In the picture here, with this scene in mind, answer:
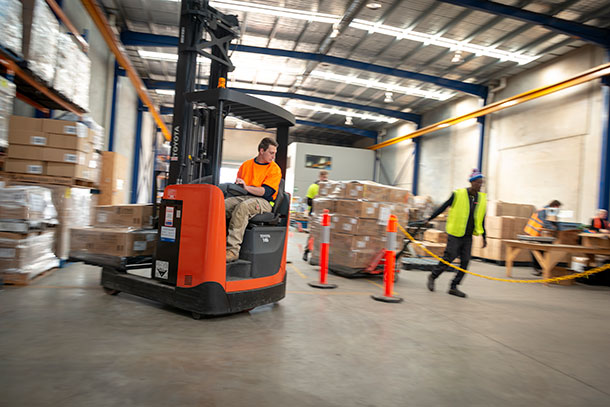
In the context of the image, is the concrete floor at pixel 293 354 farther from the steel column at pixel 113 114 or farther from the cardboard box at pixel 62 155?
the steel column at pixel 113 114

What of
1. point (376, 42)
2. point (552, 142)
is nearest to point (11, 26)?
point (376, 42)

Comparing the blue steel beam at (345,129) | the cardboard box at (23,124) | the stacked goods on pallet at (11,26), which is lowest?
the cardboard box at (23,124)

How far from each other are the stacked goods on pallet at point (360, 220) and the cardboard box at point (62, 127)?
4.34 meters

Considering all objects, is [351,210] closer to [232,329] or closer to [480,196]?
[480,196]

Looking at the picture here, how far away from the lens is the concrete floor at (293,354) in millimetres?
2375

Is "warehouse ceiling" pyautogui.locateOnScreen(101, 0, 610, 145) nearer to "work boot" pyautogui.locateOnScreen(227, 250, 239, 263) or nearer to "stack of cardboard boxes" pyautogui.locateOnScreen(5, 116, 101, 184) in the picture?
"stack of cardboard boxes" pyautogui.locateOnScreen(5, 116, 101, 184)

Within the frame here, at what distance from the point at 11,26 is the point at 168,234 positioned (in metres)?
3.22

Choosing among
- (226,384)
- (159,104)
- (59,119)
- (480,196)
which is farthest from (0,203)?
(159,104)

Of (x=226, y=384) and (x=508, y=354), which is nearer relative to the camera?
(x=226, y=384)

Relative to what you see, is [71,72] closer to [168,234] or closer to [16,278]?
[16,278]

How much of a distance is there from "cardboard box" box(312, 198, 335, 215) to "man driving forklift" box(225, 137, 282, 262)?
118 inches

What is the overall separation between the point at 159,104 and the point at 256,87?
23.5 feet

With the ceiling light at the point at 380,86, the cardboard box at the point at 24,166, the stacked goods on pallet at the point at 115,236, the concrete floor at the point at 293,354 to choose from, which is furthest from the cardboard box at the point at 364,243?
the ceiling light at the point at 380,86

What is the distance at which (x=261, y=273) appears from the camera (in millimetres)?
4309
